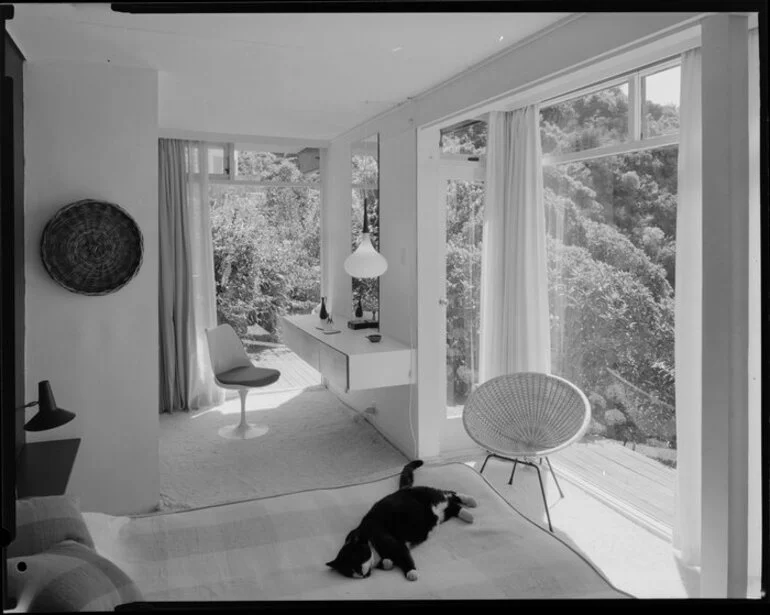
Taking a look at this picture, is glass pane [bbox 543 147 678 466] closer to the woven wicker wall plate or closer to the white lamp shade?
the white lamp shade

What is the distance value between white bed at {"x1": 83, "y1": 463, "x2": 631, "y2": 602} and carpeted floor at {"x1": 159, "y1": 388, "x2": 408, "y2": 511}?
46.1 inches

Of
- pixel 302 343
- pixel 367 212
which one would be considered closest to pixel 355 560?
pixel 302 343

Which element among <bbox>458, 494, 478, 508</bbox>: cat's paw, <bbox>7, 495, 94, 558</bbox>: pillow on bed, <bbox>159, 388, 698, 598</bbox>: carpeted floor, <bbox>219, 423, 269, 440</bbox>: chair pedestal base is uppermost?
<bbox>7, 495, 94, 558</bbox>: pillow on bed

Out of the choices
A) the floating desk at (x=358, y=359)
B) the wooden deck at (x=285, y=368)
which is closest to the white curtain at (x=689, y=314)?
the floating desk at (x=358, y=359)

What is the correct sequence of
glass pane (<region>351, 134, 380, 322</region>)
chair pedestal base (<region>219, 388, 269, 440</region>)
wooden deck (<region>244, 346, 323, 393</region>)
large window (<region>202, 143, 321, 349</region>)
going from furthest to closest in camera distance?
wooden deck (<region>244, 346, 323, 393</region>) → large window (<region>202, 143, 321, 349</region>) → glass pane (<region>351, 134, 380, 322</region>) → chair pedestal base (<region>219, 388, 269, 440</region>)

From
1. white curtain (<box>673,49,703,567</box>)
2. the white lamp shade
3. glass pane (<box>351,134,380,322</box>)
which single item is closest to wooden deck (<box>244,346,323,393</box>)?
glass pane (<box>351,134,380,322</box>)

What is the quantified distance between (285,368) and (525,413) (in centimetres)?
279

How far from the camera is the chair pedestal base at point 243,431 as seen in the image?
380 cm

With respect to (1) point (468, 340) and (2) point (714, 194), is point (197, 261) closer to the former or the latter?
(1) point (468, 340)

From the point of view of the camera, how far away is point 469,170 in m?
3.49

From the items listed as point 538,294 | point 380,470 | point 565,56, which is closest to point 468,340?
point 538,294

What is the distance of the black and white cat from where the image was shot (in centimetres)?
149

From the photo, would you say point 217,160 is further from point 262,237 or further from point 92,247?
point 92,247

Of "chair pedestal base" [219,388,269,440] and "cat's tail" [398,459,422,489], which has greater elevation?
"cat's tail" [398,459,422,489]
